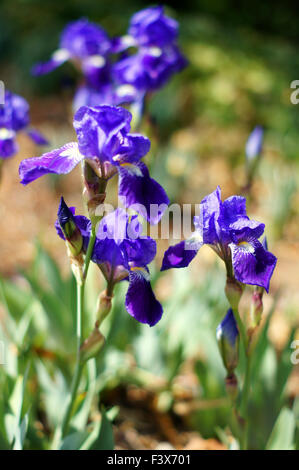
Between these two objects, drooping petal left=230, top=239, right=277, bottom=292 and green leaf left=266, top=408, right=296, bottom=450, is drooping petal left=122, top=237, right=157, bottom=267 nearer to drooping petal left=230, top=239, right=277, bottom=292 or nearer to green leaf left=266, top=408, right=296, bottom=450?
drooping petal left=230, top=239, right=277, bottom=292

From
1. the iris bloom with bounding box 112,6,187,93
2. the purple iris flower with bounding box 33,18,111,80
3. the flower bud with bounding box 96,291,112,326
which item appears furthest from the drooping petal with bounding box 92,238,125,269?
the purple iris flower with bounding box 33,18,111,80

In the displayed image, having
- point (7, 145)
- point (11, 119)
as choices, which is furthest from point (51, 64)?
point (7, 145)

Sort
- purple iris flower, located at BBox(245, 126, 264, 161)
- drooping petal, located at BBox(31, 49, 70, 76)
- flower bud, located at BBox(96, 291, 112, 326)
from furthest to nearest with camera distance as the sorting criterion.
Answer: drooping petal, located at BBox(31, 49, 70, 76), purple iris flower, located at BBox(245, 126, 264, 161), flower bud, located at BBox(96, 291, 112, 326)

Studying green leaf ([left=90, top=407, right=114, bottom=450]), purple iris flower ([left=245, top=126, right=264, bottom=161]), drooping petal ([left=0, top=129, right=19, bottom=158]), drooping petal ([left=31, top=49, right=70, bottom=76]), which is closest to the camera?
green leaf ([left=90, top=407, right=114, bottom=450])

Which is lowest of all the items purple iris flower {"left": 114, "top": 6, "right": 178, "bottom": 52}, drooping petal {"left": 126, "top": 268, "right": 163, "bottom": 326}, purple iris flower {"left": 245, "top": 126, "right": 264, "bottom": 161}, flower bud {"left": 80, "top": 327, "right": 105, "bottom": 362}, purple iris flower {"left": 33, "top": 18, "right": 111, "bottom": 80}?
flower bud {"left": 80, "top": 327, "right": 105, "bottom": 362}
